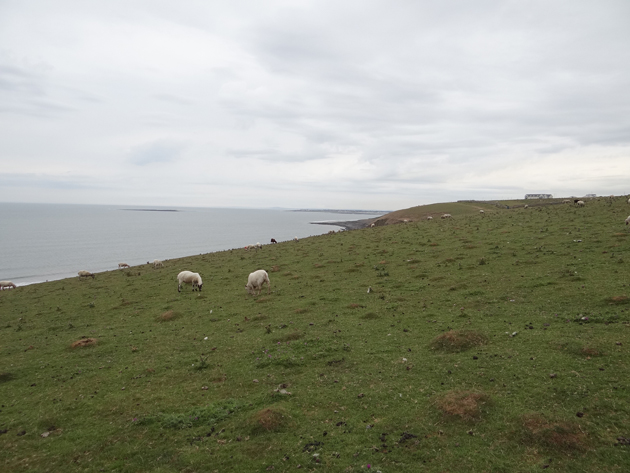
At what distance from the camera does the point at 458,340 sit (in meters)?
12.4

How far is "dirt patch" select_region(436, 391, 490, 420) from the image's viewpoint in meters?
8.27

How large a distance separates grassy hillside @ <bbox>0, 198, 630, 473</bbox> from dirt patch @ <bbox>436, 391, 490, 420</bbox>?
50mm

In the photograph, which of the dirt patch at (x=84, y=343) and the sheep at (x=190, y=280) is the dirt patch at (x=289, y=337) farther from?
the sheep at (x=190, y=280)

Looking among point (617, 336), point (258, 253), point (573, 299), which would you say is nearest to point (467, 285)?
point (573, 299)

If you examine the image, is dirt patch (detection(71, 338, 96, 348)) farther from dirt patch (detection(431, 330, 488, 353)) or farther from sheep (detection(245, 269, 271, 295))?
dirt patch (detection(431, 330, 488, 353))

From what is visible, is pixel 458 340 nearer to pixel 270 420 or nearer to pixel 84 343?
pixel 270 420

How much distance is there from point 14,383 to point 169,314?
838 centimetres

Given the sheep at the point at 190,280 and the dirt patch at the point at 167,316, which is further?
the sheep at the point at 190,280

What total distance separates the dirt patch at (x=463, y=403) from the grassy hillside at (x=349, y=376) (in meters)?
0.05

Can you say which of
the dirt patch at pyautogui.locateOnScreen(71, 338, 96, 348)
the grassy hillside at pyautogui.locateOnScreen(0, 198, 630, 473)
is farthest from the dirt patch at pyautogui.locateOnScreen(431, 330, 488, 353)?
the dirt patch at pyautogui.locateOnScreen(71, 338, 96, 348)

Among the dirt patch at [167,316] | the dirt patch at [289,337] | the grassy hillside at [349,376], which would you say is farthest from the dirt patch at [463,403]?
the dirt patch at [167,316]

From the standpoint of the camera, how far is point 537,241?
28.2 meters

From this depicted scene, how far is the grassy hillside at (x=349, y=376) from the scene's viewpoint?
754cm

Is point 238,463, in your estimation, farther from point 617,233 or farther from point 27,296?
point 27,296
